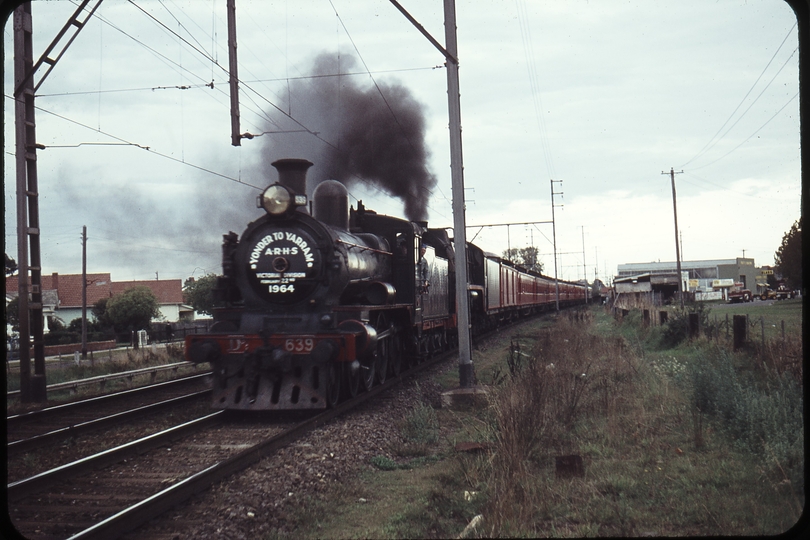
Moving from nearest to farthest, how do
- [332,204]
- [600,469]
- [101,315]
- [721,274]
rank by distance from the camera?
[600,469], [332,204], [101,315], [721,274]

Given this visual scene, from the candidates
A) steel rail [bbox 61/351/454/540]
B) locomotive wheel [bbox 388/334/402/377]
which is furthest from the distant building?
steel rail [bbox 61/351/454/540]

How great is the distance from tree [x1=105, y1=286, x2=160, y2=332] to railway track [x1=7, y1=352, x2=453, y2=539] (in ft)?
105

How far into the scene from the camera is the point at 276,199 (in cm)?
968

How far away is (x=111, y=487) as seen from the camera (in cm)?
590

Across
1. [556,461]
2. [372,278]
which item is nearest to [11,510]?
[556,461]

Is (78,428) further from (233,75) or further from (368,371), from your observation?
(233,75)

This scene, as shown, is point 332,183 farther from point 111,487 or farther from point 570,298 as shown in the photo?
point 570,298

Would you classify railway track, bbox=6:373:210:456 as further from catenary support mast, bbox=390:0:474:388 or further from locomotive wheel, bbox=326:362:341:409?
catenary support mast, bbox=390:0:474:388

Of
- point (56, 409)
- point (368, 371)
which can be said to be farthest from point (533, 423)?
point (56, 409)

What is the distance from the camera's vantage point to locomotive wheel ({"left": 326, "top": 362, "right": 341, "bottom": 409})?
30.6 ft

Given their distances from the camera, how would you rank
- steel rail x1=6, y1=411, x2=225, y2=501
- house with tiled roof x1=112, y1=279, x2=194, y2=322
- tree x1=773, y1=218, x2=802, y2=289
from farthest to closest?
1. house with tiled roof x1=112, y1=279, x2=194, y2=322
2. tree x1=773, y1=218, x2=802, y2=289
3. steel rail x1=6, y1=411, x2=225, y2=501

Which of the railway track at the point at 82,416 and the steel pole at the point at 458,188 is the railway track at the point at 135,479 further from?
the steel pole at the point at 458,188

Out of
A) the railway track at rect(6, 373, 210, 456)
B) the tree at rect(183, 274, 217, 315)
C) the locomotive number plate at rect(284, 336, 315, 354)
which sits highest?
the tree at rect(183, 274, 217, 315)

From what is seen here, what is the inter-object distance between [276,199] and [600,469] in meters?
6.02
